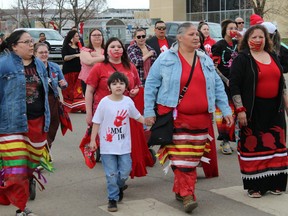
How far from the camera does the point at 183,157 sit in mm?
5844

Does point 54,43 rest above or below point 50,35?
below

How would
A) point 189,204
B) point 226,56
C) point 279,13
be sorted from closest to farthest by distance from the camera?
point 189,204, point 226,56, point 279,13

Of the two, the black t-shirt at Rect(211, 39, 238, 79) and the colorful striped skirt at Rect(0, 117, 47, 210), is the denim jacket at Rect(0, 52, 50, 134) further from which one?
the black t-shirt at Rect(211, 39, 238, 79)

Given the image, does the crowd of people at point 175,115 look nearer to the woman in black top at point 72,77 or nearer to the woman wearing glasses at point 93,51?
the woman wearing glasses at point 93,51

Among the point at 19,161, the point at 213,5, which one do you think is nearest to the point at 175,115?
the point at 19,161

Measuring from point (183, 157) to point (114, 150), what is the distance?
0.70 meters

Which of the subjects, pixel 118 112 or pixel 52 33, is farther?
pixel 52 33

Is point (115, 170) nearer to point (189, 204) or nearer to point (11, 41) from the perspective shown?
point (189, 204)

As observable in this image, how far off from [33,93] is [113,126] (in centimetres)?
87

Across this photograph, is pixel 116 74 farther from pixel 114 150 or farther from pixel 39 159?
pixel 39 159

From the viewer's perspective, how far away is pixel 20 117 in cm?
558

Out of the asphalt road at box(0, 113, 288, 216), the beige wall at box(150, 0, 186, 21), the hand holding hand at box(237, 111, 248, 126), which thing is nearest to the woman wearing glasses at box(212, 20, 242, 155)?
the asphalt road at box(0, 113, 288, 216)

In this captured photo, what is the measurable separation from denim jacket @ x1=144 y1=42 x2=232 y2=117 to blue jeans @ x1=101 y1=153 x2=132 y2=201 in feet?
1.75

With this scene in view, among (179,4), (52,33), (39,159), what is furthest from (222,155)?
(179,4)
